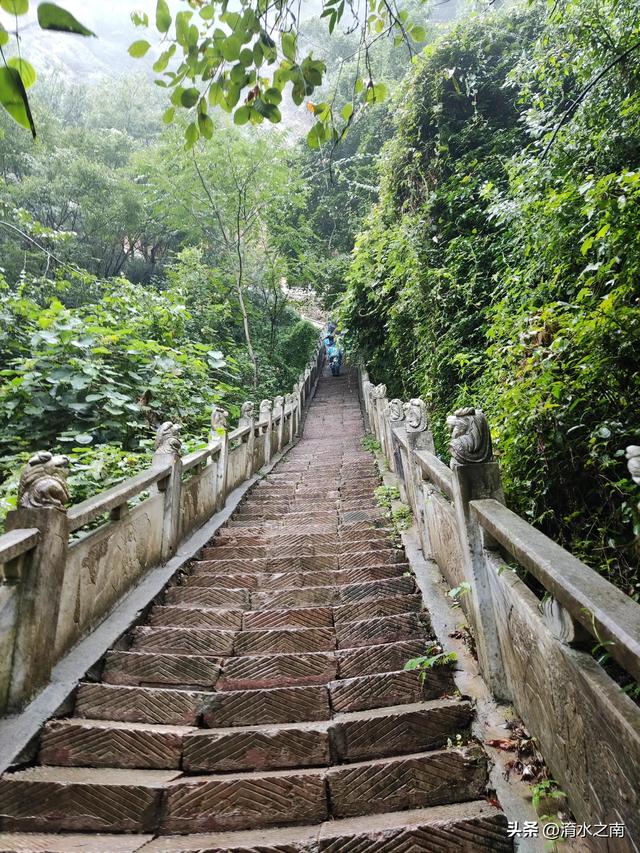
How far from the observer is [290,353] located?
2084 cm

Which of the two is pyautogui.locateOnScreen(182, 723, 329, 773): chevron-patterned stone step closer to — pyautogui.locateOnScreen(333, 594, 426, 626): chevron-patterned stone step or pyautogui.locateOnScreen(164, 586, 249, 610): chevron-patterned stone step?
pyautogui.locateOnScreen(333, 594, 426, 626): chevron-patterned stone step

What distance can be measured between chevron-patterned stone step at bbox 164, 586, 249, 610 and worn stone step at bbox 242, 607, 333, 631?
28 cm

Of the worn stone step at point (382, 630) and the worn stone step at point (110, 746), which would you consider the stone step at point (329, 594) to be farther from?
the worn stone step at point (110, 746)

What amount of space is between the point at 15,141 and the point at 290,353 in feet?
38.7

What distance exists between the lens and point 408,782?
2.02 meters

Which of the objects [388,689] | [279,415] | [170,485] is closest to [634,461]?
[388,689]

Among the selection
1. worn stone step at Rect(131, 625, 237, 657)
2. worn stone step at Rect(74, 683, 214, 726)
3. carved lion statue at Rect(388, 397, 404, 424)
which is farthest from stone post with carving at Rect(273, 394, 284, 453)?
worn stone step at Rect(74, 683, 214, 726)

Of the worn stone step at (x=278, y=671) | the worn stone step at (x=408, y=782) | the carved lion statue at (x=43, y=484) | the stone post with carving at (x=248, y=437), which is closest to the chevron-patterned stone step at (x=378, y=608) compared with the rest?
the worn stone step at (x=278, y=671)

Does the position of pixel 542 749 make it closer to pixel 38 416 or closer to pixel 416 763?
pixel 416 763

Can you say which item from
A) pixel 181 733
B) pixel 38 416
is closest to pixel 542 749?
pixel 181 733

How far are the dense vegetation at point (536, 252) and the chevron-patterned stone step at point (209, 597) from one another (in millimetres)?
2212

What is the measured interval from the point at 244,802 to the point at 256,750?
262mm

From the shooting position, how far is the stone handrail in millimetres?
1293

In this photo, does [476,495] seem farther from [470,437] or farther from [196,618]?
[196,618]
